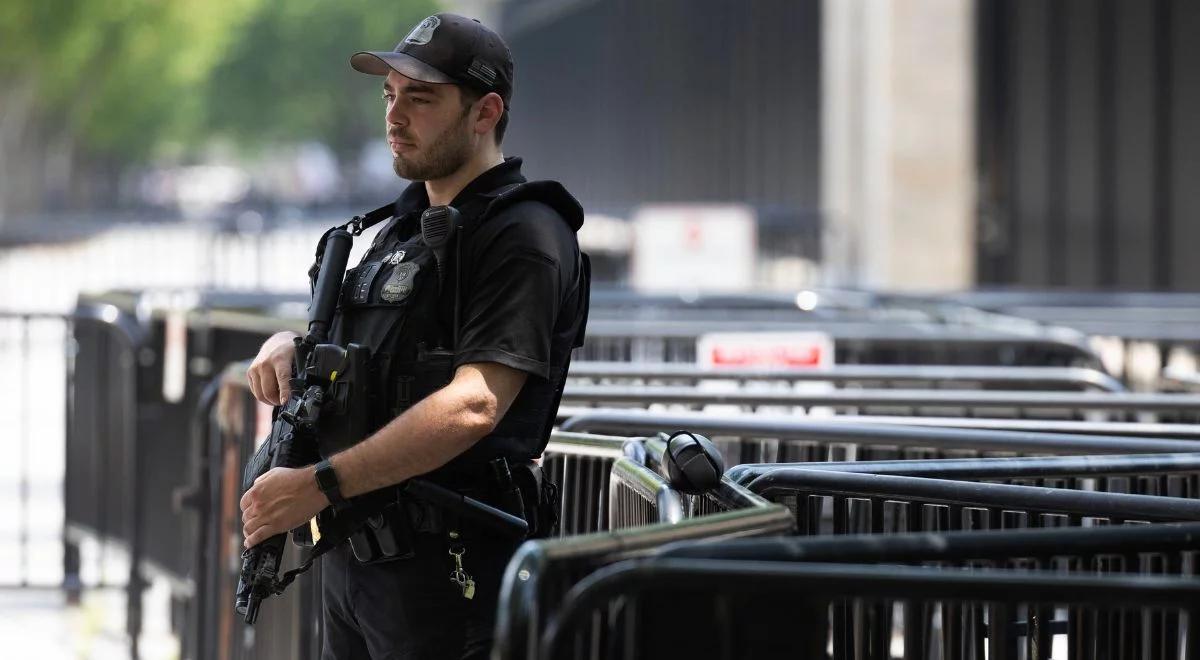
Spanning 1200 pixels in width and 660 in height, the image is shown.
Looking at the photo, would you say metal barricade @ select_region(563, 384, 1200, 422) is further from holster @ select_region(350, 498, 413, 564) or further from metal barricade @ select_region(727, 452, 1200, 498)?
holster @ select_region(350, 498, 413, 564)

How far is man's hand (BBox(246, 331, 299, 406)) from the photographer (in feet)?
12.6

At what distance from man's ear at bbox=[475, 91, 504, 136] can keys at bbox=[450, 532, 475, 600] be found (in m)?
0.83

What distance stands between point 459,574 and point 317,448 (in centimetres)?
38

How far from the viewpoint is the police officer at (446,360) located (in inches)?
137

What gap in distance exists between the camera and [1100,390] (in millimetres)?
6938

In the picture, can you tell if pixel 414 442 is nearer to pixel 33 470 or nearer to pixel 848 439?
pixel 848 439

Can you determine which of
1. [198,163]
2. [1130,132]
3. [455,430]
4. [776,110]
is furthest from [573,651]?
[198,163]

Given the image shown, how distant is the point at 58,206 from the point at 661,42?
35.9 meters

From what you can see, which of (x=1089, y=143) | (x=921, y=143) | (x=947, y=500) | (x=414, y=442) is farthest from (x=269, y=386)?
(x=921, y=143)

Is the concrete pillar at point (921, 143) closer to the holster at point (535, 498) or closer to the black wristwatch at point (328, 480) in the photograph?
the holster at point (535, 498)

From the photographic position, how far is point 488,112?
373 centimetres

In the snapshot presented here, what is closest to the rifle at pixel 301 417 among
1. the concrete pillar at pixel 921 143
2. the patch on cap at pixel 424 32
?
the patch on cap at pixel 424 32

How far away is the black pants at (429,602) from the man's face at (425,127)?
0.75 meters

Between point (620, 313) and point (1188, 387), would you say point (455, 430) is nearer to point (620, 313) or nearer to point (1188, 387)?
point (1188, 387)
